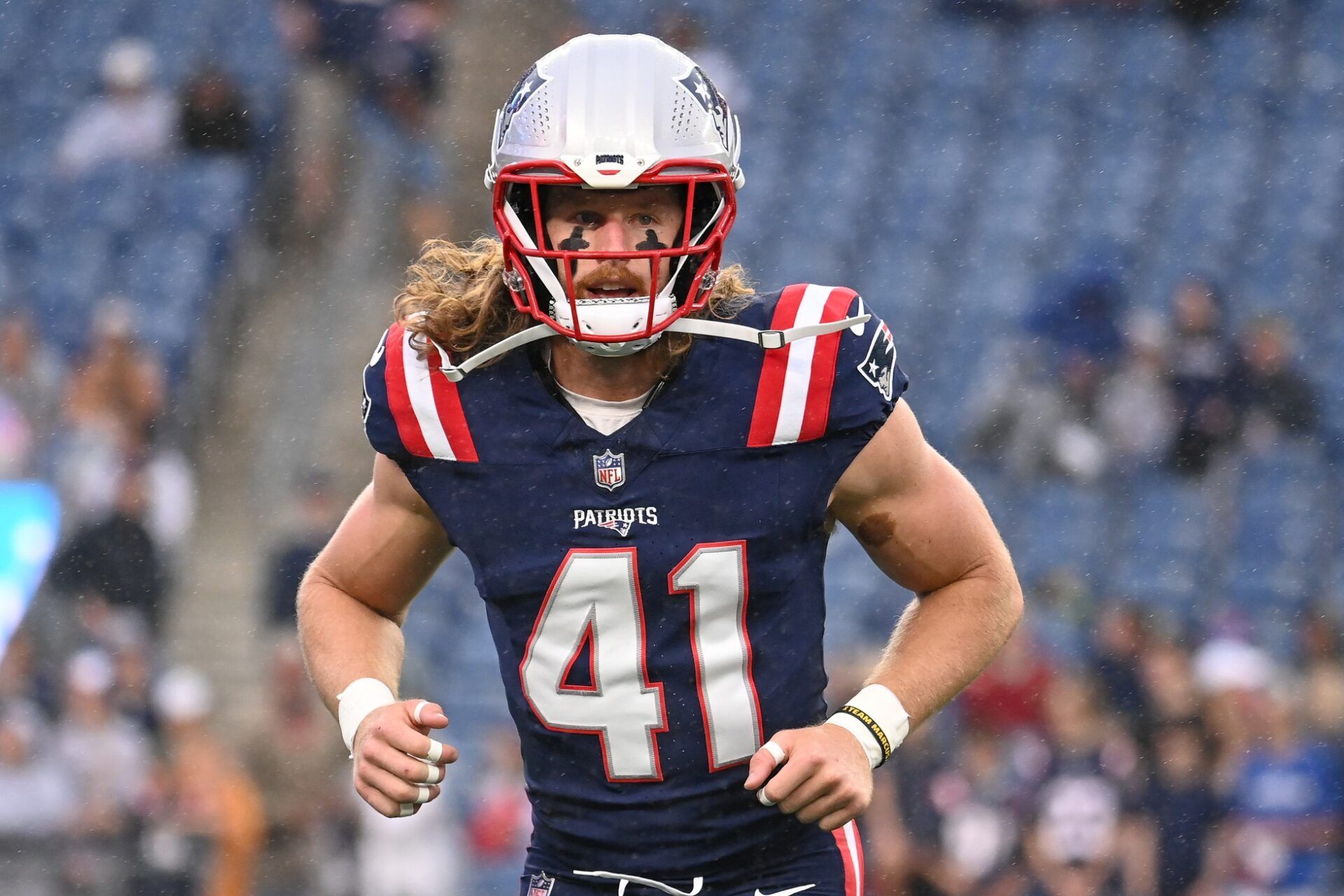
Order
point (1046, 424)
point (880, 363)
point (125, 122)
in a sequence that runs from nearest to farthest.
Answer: point (880, 363) → point (1046, 424) → point (125, 122)

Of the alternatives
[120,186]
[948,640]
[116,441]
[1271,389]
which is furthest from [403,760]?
[120,186]

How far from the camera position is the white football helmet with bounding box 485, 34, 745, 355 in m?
2.51

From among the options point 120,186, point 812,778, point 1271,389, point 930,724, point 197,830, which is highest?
point 120,186

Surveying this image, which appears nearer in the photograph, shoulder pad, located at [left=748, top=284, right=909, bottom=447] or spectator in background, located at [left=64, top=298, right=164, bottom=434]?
shoulder pad, located at [left=748, top=284, right=909, bottom=447]

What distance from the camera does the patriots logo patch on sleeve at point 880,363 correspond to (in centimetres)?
259

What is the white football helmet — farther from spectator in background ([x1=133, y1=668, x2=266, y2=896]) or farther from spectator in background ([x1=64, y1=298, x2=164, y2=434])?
spectator in background ([x1=64, y1=298, x2=164, y2=434])

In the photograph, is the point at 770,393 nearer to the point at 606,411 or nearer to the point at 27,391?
the point at 606,411

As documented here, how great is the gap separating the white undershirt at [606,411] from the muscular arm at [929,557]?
303mm

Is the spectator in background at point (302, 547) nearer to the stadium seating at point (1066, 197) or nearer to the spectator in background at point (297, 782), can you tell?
the spectator in background at point (297, 782)

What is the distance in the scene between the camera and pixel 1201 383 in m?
7.65

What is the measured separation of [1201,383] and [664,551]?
18.3 feet

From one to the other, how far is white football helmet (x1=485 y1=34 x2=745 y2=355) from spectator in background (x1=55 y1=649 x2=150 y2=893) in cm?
492

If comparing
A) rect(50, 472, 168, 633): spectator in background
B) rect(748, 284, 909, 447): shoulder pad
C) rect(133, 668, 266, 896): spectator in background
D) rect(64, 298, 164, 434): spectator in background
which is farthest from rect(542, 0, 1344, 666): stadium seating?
rect(748, 284, 909, 447): shoulder pad

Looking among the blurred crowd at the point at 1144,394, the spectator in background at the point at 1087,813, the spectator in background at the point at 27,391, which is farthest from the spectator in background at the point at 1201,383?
the spectator in background at the point at 27,391
